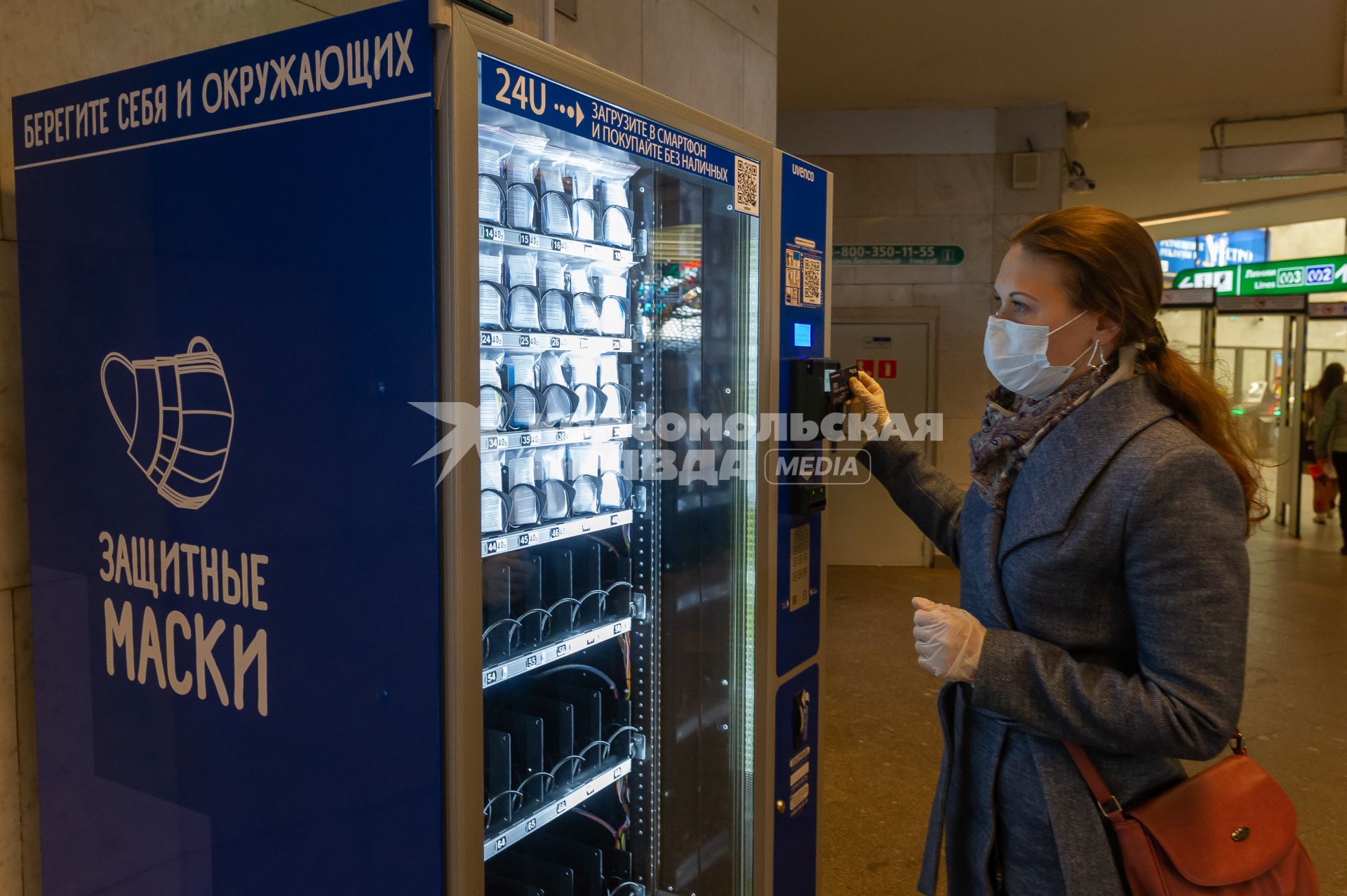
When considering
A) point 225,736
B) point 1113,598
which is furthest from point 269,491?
point 1113,598

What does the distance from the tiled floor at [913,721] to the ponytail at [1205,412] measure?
77.7 inches

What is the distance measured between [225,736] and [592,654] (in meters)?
0.84

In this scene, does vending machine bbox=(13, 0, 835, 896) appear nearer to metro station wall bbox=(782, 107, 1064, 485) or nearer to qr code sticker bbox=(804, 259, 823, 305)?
qr code sticker bbox=(804, 259, 823, 305)

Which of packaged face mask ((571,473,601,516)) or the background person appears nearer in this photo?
packaged face mask ((571,473,601,516))

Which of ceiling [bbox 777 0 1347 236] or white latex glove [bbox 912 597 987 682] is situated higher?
ceiling [bbox 777 0 1347 236]

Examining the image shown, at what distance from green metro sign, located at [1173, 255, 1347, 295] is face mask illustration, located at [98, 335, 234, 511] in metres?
11.6

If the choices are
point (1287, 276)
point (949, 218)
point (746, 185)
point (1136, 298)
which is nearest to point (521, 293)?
point (746, 185)

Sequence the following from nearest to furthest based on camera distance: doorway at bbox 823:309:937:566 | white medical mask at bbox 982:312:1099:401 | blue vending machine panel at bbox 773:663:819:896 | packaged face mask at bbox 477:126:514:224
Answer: white medical mask at bbox 982:312:1099:401, packaged face mask at bbox 477:126:514:224, blue vending machine panel at bbox 773:663:819:896, doorway at bbox 823:309:937:566

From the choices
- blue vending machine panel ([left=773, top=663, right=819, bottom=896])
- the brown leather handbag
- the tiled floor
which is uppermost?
the brown leather handbag

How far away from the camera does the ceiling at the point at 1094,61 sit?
5.44m

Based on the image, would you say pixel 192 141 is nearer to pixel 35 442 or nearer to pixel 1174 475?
pixel 35 442

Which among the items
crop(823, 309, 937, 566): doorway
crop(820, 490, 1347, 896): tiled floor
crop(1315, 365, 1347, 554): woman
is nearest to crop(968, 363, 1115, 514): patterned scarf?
crop(820, 490, 1347, 896): tiled floor

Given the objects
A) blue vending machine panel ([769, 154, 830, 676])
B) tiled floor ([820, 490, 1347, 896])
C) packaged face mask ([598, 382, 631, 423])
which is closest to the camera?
packaged face mask ([598, 382, 631, 423])

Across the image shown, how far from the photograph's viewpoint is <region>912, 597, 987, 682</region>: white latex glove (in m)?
1.50
